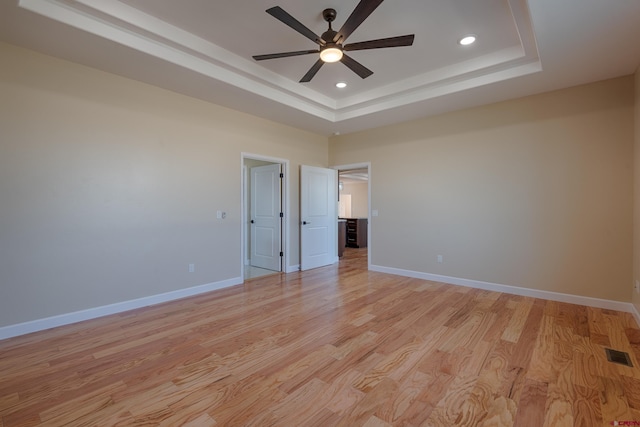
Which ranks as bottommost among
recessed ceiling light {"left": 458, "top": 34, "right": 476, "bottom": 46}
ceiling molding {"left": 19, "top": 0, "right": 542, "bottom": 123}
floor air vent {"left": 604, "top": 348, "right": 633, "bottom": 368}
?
floor air vent {"left": 604, "top": 348, "right": 633, "bottom": 368}

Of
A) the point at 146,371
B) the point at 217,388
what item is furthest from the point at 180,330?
the point at 217,388

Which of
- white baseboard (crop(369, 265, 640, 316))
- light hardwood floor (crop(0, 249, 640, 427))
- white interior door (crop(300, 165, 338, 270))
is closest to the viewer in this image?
light hardwood floor (crop(0, 249, 640, 427))

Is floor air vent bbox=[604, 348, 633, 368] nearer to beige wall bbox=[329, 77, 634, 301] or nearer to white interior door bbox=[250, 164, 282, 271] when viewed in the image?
beige wall bbox=[329, 77, 634, 301]

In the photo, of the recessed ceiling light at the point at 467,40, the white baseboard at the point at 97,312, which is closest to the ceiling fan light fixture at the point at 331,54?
the recessed ceiling light at the point at 467,40

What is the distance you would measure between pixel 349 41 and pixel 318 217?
11.2 ft

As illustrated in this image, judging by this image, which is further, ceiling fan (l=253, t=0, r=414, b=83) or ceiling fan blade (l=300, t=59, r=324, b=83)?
ceiling fan blade (l=300, t=59, r=324, b=83)

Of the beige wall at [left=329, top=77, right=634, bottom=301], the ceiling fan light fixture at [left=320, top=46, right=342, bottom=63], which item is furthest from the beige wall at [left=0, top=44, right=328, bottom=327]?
the beige wall at [left=329, top=77, right=634, bottom=301]

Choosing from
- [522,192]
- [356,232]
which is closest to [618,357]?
[522,192]

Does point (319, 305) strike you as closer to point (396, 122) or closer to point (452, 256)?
point (452, 256)

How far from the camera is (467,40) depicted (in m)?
3.11

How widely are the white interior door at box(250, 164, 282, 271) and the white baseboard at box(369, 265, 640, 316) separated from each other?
228cm

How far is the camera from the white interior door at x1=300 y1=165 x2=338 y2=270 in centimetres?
564

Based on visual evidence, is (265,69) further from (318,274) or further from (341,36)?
(318,274)

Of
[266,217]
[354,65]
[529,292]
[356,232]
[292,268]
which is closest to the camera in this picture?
[354,65]
